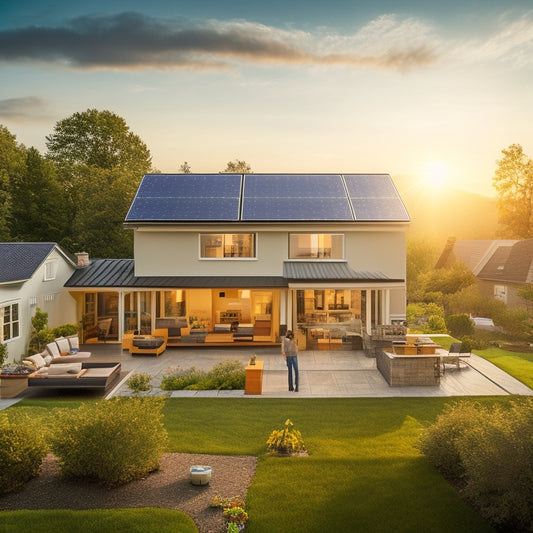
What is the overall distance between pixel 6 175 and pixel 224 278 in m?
29.5

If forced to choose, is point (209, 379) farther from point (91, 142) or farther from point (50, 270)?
point (91, 142)

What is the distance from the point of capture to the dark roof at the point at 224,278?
2097 centimetres

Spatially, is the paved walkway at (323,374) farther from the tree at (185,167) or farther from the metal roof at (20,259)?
the tree at (185,167)

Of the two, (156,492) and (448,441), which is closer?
(156,492)

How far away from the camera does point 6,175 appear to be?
4156 centimetres

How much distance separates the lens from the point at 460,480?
868 cm

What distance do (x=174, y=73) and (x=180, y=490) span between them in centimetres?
2308

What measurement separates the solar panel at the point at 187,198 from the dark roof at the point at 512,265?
22.2 metres

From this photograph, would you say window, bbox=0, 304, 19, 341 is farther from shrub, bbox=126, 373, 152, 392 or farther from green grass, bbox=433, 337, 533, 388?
green grass, bbox=433, 337, 533, 388

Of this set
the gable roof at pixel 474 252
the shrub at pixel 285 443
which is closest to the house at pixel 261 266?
the shrub at pixel 285 443

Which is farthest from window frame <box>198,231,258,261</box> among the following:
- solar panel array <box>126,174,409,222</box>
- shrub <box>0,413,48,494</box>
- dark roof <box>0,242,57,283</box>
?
shrub <box>0,413,48,494</box>

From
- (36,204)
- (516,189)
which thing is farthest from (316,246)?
Result: (516,189)

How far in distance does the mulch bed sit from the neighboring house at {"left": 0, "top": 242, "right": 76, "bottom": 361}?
10.3 meters

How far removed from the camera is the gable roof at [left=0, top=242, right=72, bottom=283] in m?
18.4
